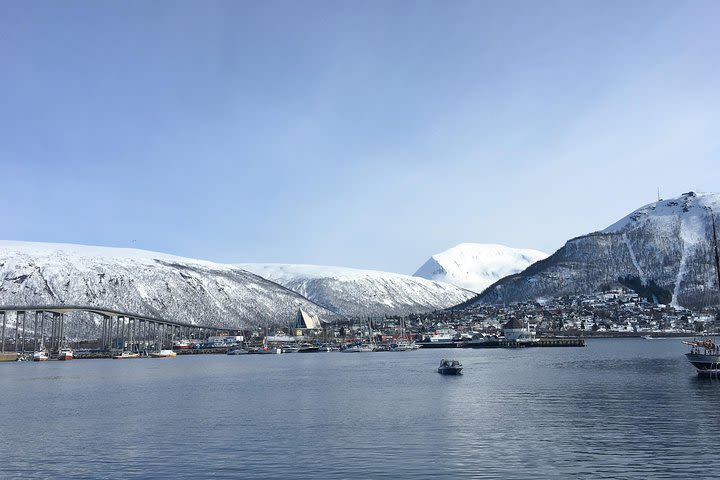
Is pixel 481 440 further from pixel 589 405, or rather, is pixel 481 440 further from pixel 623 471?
pixel 589 405

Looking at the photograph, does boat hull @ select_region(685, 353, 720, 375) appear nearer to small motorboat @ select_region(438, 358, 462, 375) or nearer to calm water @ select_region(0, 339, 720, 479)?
calm water @ select_region(0, 339, 720, 479)

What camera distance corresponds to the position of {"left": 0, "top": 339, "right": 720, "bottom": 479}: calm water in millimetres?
32047

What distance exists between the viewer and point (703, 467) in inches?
1192

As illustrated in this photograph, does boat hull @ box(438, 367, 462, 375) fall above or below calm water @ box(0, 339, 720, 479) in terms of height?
above

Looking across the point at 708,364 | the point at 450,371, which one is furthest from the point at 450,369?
the point at 708,364

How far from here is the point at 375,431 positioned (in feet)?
139

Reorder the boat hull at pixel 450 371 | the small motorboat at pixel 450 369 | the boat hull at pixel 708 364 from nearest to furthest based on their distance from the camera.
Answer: the boat hull at pixel 708 364 < the boat hull at pixel 450 371 < the small motorboat at pixel 450 369

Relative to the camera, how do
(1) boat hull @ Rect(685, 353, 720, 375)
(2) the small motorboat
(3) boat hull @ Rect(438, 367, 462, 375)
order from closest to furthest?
1. (1) boat hull @ Rect(685, 353, 720, 375)
2. (3) boat hull @ Rect(438, 367, 462, 375)
3. (2) the small motorboat

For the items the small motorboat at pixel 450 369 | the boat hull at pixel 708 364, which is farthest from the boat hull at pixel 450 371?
the boat hull at pixel 708 364

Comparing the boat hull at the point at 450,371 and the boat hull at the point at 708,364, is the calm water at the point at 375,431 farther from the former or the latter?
the boat hull at the point at 450,371

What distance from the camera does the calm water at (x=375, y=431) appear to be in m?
32.0

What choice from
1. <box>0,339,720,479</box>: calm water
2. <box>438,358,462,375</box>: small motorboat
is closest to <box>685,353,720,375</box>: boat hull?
<box>0,339,720,479</box>: calm water

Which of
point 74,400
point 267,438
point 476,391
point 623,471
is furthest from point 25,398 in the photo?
point 623,471

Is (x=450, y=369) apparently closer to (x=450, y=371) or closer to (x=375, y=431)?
(x=450, y=371)
